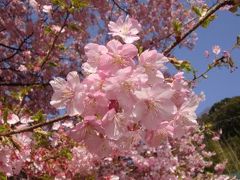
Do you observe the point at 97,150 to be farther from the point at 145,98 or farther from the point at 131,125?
the point at 145,98

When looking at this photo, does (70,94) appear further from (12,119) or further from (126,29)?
(12,119)

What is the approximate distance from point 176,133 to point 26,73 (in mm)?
7252

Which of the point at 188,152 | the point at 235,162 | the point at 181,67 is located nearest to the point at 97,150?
the point at 181,67

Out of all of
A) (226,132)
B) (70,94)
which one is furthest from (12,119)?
(226,132)

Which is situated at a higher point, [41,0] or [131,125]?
[41,0]

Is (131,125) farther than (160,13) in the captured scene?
No

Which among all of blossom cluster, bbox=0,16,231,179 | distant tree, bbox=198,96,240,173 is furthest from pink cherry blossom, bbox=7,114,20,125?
distant tree, bbox=198,96,240,173

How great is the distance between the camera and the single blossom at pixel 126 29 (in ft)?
5.33

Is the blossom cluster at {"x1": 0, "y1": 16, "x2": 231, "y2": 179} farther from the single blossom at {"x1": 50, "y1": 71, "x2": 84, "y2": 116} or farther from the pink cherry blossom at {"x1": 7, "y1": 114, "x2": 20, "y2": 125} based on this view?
the pink cherry blossom at {"x1": 7, "y1": 114, "x2": 20, "y2": 125}

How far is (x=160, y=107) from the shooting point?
149 cm

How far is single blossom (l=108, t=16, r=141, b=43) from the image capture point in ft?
5.33

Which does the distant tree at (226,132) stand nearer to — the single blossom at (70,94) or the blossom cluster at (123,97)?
the blossom cluster at (123,97)

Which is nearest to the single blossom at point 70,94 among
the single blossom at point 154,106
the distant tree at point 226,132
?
the single blossom at point 154,106

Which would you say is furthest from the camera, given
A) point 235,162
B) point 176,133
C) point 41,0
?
point 41,0
